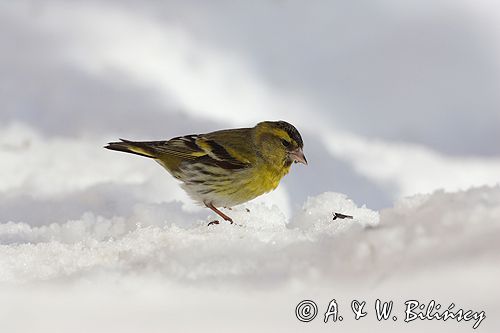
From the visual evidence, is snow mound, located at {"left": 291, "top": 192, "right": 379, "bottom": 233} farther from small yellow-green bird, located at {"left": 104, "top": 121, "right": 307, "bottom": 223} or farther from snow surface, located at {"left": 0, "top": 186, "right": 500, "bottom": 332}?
snow surface, located at {"left": 0, "top": 186, "right": 500, "bottom": 332}

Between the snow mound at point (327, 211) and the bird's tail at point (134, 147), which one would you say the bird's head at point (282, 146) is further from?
the bird's tail at point (134, 147)

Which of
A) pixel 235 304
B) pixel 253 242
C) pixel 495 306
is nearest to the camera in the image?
pixel 495 306

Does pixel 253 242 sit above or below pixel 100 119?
below

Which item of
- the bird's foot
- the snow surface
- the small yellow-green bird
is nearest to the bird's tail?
the small yellow-green bird

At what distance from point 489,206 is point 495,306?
0.47m

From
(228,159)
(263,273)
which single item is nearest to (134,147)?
(228,159)

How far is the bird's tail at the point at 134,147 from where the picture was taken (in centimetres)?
484

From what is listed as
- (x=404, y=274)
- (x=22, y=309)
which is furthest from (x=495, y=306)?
(x=22, y=309)

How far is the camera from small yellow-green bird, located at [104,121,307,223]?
4.77 m

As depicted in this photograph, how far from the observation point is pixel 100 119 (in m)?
7.60

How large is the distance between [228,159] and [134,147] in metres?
0.56

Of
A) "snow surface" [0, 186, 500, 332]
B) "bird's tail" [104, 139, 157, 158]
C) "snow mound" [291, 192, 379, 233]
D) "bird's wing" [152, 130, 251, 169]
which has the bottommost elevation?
"snow surface" [0, 186, 500, 332]

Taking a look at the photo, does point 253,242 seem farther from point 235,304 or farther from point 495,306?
point 495,306

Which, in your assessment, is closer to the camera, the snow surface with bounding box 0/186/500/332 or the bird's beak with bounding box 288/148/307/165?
the snow surface with bounding box 0/186/500/332
